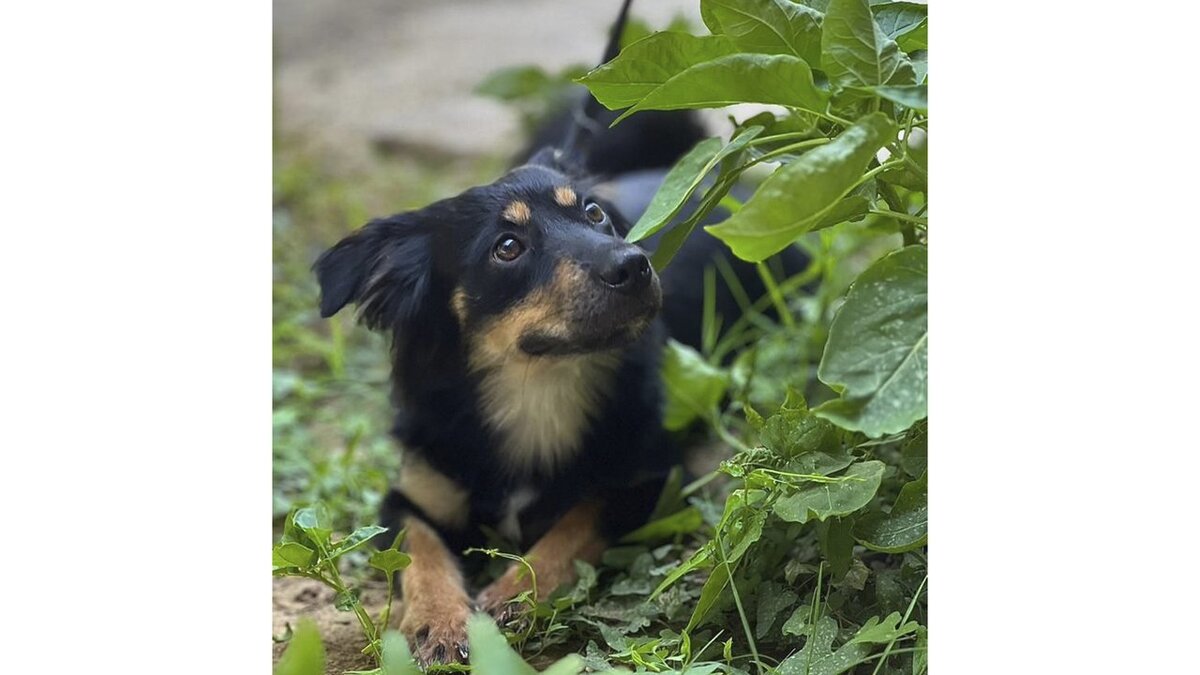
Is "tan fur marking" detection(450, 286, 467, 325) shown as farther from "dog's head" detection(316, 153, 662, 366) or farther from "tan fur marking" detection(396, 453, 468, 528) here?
"tan fur marking" detection(396, 453, 468, 528)

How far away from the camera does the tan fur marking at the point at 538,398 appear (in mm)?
2467

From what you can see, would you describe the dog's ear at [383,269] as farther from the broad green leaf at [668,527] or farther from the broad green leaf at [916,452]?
the broad green leaf at [916,452]

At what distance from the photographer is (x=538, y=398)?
2.57m

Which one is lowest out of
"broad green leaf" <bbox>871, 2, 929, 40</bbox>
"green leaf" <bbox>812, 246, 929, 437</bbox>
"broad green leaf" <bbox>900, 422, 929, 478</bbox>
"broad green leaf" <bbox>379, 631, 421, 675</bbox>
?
"broad green leaf" <bbox>379, 631, 421, 675</bbox>

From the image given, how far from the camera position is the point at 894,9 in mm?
1746

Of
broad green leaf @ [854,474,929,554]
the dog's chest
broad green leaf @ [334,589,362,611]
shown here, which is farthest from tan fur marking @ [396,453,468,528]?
broad green leaf @ [854,474,929,554]

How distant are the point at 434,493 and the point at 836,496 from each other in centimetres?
106

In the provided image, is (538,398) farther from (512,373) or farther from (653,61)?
(653,61)

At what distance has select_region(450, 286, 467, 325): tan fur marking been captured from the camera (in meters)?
2.37

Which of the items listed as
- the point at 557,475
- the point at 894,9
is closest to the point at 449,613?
the point at 557,475

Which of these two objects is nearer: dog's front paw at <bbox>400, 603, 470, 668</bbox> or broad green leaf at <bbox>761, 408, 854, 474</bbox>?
broad green leaf at <bbox>761, 408, 854, 474</bbox>

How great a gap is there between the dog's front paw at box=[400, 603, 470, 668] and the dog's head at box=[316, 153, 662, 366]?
1.85 ft

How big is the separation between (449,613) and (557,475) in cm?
46

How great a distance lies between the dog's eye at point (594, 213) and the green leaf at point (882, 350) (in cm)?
95
